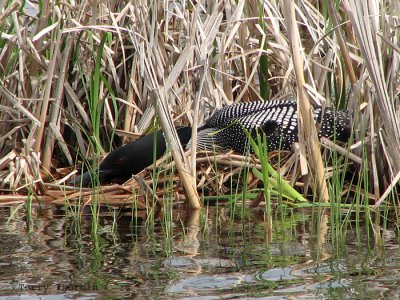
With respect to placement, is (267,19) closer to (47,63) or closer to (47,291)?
(47,63)

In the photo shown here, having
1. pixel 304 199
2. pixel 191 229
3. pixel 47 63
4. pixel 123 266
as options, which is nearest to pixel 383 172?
pixel 304 199

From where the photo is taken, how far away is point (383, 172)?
193 inches

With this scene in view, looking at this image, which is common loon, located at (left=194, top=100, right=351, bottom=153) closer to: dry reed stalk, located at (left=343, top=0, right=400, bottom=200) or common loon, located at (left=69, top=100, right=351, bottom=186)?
common loon, located at (left=69, top=100, right=351, bottom=186)

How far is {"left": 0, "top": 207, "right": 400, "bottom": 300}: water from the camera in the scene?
130 inches

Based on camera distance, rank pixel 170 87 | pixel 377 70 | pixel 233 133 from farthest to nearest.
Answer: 1. pixel 233 133
2. pixel 170 87
3. pixel 377 70

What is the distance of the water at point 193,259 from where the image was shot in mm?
3291

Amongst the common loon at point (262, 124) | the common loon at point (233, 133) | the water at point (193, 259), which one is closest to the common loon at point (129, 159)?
the common loon at point (233, 133)

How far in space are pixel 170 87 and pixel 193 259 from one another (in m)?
1.82

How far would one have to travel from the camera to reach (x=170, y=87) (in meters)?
5.40

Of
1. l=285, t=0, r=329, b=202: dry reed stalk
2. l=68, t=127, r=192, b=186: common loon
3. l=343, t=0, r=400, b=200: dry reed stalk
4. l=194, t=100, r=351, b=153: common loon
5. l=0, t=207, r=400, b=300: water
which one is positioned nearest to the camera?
l=0, t=207, r=400, b=300: water

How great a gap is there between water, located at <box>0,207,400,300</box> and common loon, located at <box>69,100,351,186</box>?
71 centimetres

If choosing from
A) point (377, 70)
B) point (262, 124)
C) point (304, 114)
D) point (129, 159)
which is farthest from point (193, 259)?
point (262, 124)

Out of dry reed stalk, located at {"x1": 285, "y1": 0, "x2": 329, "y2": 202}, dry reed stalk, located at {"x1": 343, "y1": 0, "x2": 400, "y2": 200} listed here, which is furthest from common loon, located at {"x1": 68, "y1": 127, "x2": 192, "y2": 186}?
dry reed stalk, located at {"x1": 343, "y1": 0, "x2": 400, "y2": 200}

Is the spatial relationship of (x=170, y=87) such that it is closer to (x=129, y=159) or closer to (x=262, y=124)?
(x=129, y=159)
